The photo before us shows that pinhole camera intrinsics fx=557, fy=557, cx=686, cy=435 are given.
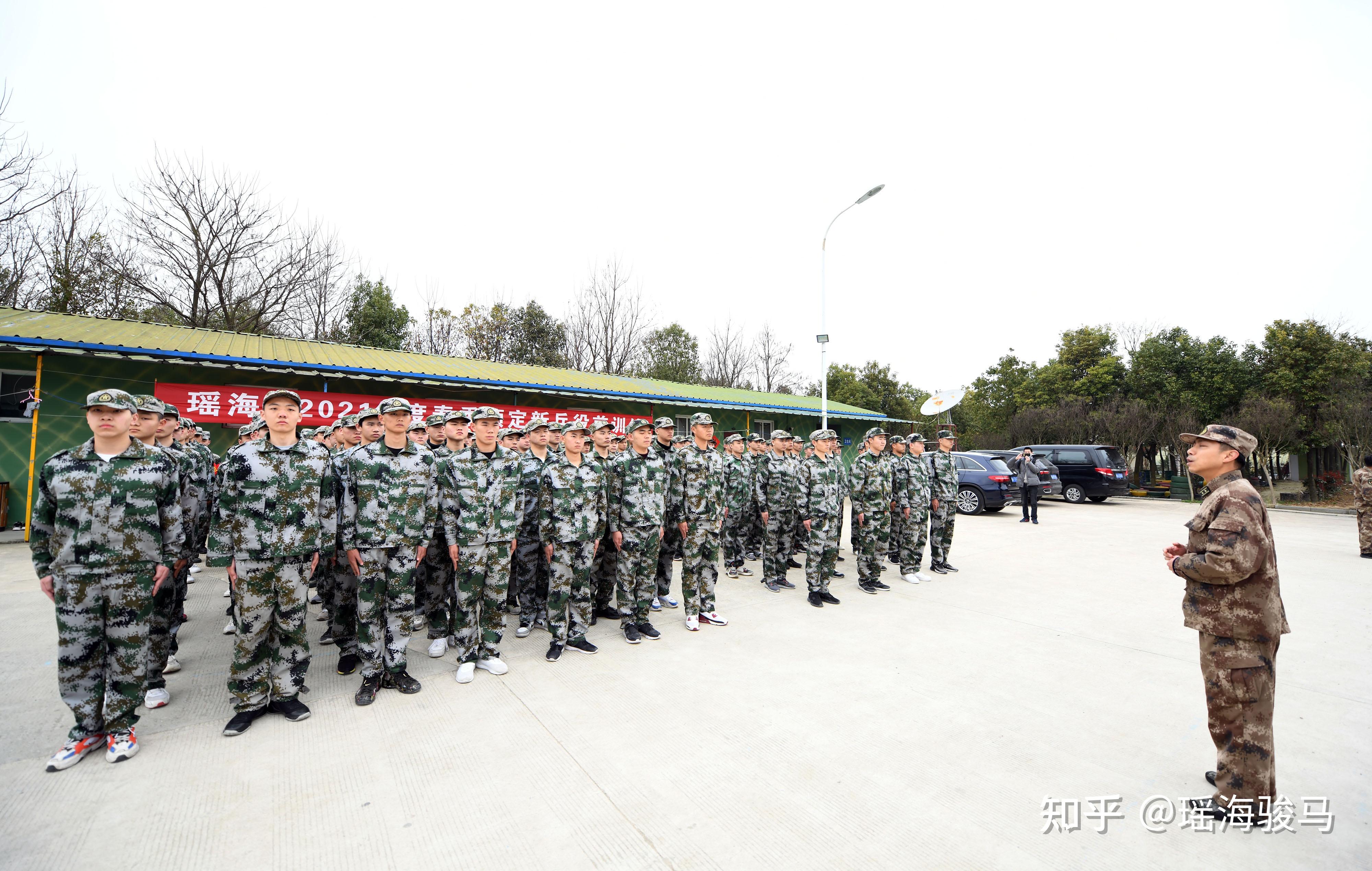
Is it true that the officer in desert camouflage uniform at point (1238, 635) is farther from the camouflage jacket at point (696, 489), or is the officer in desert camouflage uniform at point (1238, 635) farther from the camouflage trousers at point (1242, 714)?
the camouflage jacket at point (696, 489)

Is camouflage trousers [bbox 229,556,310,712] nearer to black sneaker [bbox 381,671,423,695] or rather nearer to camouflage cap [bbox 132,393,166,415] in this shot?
black sneaker [bbox 381,671,423,695]

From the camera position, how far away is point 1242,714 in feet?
7.89

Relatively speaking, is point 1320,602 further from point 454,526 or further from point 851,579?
point 454,526

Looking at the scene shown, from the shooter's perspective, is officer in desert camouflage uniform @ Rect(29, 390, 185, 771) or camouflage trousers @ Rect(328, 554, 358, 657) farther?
camouflage trousers @ Rect(328, 554, 358, 657)

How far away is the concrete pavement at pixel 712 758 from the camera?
88.0 inches

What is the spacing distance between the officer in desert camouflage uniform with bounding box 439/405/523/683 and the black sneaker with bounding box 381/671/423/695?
0.93 feet

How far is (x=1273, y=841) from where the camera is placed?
2309 mm

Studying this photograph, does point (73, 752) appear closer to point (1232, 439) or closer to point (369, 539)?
point (369, 539)

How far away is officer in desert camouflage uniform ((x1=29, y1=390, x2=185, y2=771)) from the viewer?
2768 mm

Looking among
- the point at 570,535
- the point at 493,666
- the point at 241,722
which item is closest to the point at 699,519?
the point at 570,535

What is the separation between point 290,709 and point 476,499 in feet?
5.21

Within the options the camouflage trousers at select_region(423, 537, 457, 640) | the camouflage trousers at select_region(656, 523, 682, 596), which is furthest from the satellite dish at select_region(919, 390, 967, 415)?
the camouflage trousers at select_region(423, 537, 457, 640)

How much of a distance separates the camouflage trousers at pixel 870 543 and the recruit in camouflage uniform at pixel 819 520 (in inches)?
19.1

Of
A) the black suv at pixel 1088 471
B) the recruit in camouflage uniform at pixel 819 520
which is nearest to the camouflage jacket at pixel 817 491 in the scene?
the recruit in camouflage uniform at pixel 819 520
